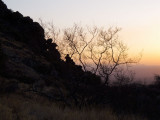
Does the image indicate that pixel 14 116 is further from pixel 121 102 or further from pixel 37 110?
pixel 121 102

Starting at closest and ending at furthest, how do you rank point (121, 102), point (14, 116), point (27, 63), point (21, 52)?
point (14, 116), point (121, 102), point (27, 63), point (21, 52)

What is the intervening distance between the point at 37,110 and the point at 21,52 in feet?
111

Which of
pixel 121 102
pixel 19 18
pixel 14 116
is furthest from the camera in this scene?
pixel 19 18

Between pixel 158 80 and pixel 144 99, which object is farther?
pixel 158 80

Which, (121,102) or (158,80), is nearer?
(121,102)

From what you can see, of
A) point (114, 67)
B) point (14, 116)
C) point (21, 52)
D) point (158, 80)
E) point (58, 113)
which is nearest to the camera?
point (14, 116)

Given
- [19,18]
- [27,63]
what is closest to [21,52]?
[27,63]

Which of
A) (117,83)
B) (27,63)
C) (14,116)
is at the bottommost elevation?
(14,116)

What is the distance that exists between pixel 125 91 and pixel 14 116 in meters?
8.22

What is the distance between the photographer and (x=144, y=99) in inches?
566

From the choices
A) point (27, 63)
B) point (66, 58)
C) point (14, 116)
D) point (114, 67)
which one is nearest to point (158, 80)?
point (114, 67)

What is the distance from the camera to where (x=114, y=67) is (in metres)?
16.1

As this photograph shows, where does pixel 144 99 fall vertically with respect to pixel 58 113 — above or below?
above

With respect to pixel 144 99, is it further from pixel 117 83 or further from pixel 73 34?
pixel 73 34
